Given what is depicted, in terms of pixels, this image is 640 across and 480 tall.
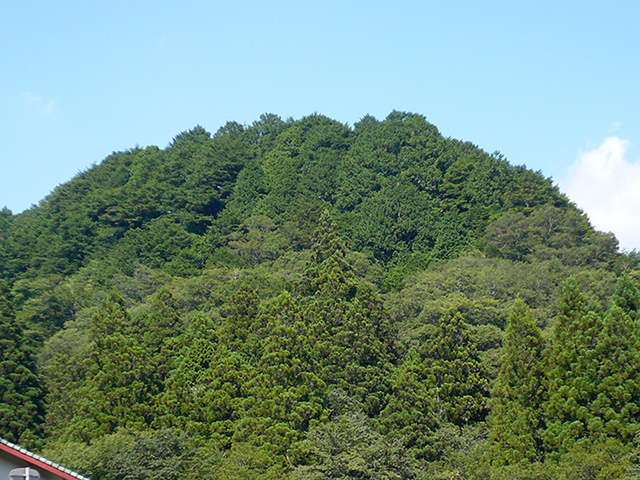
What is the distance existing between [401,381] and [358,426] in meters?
3.19

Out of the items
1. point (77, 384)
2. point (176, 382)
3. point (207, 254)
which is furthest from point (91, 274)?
point (176, 382)

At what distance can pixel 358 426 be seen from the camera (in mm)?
27359

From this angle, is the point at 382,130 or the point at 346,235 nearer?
the point at 346,235

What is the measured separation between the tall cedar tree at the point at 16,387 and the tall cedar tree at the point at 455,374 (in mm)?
15632

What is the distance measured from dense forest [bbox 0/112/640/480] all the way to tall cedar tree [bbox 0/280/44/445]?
0.35 ft

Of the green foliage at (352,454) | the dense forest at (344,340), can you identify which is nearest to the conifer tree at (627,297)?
the dense forest at (344,340)

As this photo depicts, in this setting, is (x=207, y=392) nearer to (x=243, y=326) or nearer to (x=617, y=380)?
(x=243, y=326)

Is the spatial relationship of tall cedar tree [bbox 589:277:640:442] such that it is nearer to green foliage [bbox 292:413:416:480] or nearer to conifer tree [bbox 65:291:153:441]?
green foliage [bbox 292:413:416:480]

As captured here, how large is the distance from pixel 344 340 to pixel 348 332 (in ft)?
1.17

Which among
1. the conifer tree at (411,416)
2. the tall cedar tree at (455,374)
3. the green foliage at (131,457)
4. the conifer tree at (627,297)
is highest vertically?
the conifer tree at (627,297)

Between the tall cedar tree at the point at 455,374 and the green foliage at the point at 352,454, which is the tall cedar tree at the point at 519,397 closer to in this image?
the tall cedar tree at the point at 455,374

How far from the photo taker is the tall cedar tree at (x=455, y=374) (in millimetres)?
30734

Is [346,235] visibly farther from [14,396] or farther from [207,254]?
[14,396]

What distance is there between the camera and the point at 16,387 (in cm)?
3322
